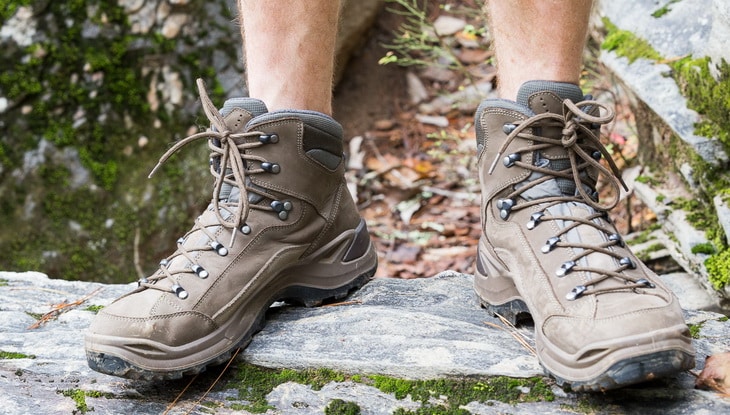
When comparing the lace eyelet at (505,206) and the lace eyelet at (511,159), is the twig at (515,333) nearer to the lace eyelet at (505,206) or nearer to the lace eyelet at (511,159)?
the lace eyelet at (505,206)

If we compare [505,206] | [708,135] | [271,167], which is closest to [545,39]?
[505,206]

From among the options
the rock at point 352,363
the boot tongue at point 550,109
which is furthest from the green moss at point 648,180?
the boot tongue at point 550,109

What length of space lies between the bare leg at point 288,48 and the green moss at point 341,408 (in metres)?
0.86

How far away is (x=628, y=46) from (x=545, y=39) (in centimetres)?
132

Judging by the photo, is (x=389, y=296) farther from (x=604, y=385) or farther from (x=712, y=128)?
(x=712, y=128)

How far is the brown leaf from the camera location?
1.56m

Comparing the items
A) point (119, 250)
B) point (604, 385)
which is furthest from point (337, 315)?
point (119, 250)

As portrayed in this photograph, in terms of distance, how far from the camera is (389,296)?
2207 mm

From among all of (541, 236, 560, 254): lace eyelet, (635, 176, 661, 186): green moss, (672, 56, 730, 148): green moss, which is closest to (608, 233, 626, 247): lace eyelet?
(541, 236, 560, 254): lace eyelet

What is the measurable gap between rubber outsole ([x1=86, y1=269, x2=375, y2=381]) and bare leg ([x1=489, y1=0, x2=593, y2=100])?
782mm

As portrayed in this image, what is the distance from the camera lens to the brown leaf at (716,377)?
156cm

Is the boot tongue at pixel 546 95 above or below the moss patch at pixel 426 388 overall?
above

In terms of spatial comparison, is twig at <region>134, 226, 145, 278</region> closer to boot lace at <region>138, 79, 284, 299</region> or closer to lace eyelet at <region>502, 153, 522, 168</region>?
boot lace at <region>138, 79, 284, 299</region>

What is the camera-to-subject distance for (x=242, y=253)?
74.3 inches
